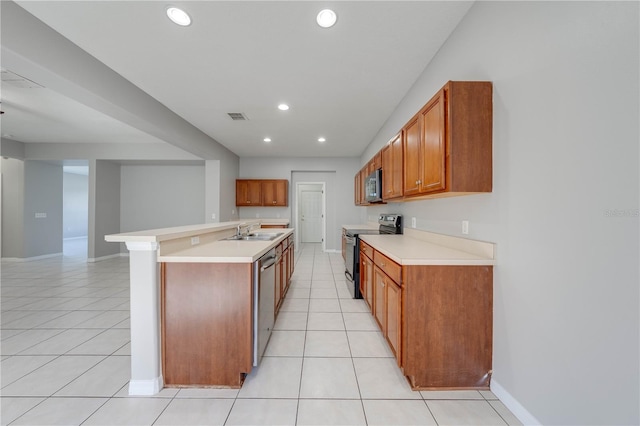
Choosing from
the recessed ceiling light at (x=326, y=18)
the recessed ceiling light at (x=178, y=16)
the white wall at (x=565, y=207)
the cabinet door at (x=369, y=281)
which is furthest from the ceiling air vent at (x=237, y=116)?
the white wall at (x=565, y=207)

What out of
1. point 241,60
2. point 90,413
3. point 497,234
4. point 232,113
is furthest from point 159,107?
point 497,234

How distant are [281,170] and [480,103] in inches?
229

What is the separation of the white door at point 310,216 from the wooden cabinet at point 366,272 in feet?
18.5

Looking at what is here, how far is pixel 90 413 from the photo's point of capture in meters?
1.50

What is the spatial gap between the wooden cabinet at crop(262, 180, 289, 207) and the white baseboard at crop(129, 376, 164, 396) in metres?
5.28

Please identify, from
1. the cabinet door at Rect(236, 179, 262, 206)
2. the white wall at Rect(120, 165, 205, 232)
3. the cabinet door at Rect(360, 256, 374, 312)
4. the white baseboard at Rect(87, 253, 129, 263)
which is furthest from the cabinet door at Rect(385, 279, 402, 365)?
the white baseboard at Rect(87, 253, 129, 263)

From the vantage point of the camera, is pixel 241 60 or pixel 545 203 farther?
pixel 241 60

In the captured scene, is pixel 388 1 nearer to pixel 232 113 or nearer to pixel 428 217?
pixel 428 217

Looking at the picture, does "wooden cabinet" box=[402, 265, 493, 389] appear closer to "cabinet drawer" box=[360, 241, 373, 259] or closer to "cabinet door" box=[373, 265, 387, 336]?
"cabinet door" box=[373, 265, 387, 336]

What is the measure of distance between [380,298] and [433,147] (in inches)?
54.9

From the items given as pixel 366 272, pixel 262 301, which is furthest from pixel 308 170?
pixel 262 301

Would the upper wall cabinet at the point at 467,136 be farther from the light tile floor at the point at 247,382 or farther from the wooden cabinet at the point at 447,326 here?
the light tile floor at the point at 247,382

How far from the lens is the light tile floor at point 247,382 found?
147 cm

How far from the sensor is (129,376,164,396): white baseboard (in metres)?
1.65
